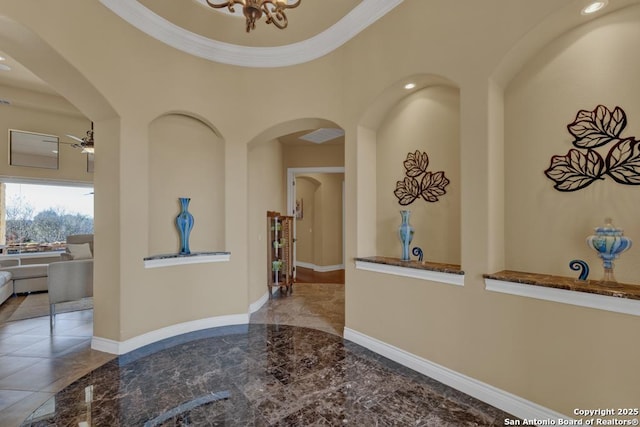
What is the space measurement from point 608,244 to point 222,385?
3.04m

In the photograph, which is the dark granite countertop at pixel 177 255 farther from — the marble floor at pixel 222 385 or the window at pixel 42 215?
the window at pixel 42 215

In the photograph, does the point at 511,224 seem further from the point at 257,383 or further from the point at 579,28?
the point at 257,383

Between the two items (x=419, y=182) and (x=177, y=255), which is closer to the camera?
(x=419, y=182)

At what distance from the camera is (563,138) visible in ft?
7.01

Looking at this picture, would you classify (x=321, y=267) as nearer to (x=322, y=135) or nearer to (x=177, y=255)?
(x=322, y=135)

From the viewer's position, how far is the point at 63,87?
295 cm

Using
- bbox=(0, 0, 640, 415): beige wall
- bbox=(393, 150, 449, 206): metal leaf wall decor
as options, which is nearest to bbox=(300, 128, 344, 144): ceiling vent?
bbox=(0, 0, 640, 415): beige wall

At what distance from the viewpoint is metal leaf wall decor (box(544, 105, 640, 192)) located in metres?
1.88

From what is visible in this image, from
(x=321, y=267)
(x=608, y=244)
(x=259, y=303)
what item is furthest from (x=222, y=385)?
(x=321, y=267)

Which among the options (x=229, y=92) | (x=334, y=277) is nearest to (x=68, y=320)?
(x=229, y=92)

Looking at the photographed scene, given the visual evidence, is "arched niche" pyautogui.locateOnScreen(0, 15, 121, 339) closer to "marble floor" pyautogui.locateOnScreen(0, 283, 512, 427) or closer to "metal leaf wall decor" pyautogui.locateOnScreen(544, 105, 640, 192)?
"marble floor" pyautogui.locateOnScreen(0, 283, 512, 427)

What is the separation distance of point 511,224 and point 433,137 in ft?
3.77

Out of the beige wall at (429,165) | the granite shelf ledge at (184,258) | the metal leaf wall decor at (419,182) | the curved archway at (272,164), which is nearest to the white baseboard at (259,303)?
the curved archway at (272,164)

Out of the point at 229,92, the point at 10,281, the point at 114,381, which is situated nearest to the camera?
the point at 114,381
